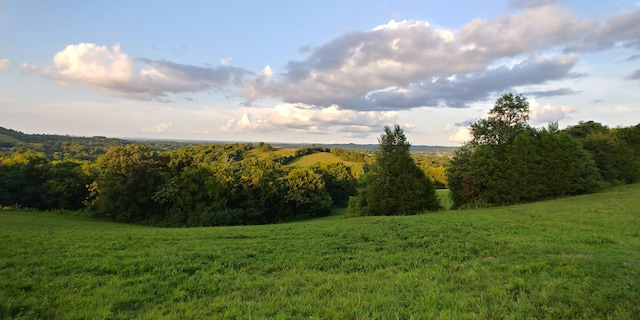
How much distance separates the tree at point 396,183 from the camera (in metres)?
38.1

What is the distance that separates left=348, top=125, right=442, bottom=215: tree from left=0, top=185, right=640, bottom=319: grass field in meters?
22.9

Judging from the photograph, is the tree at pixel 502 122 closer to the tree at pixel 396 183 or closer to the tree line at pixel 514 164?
the tree line at pixel 514 164

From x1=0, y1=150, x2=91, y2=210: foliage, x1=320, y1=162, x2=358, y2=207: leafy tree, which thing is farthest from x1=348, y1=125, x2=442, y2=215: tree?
x1=0, y1=150, x2=91, y2=210: foliage

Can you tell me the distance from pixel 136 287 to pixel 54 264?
4.26 meters

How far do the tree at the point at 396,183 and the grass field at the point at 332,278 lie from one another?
22.9m

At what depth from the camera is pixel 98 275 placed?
29.3ft

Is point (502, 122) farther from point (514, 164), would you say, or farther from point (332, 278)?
point (332, 278)

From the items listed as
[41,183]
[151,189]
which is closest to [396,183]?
[151,189]

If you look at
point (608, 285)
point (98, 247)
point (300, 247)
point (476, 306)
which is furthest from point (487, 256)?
point (98, 247)

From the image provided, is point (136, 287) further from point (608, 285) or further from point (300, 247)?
point (608, 285)

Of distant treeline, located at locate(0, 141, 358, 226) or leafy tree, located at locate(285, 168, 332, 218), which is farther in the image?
leafy tree, located at locate(285, 168, 332, 218)

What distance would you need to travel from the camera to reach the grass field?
6266 mm

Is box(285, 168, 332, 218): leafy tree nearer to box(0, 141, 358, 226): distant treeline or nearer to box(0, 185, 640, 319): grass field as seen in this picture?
box(0, 141, 358, 226): distant treeline

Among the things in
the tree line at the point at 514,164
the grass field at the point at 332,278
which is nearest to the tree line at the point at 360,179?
the tree line at the point at 514,164
